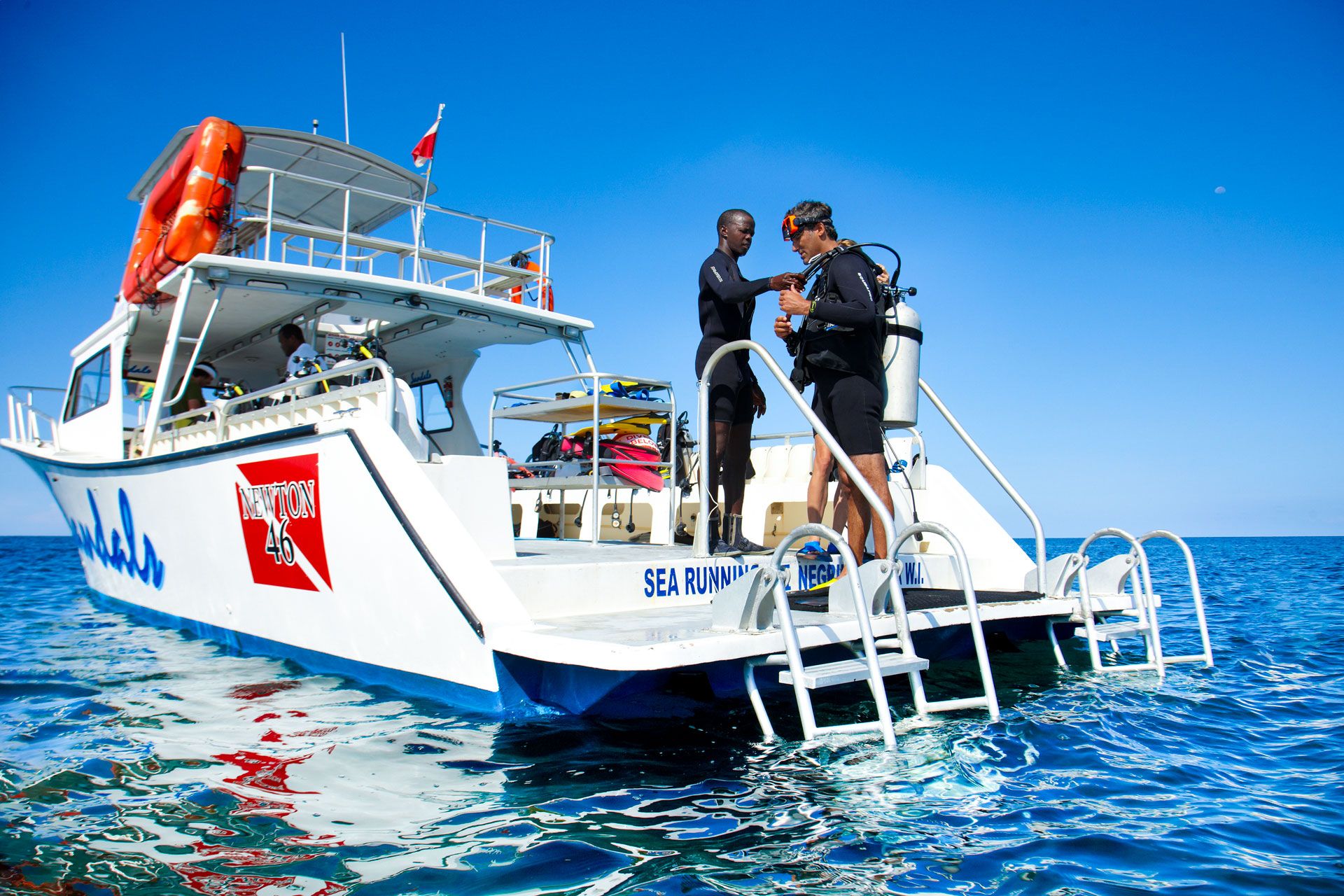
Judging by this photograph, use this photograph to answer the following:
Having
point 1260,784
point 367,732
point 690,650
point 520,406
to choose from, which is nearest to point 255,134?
point 520,406

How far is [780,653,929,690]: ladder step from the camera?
2848mm

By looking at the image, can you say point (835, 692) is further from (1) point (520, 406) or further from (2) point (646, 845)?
(1) point (520, 406)

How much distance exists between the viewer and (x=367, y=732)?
3.50 metres

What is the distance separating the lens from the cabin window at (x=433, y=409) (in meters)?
8.52

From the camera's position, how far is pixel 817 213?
4520 mm

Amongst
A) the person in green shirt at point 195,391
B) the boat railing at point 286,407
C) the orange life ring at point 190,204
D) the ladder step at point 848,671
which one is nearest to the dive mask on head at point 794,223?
the boat railing at point 286,407

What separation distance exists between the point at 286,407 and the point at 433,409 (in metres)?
3.49

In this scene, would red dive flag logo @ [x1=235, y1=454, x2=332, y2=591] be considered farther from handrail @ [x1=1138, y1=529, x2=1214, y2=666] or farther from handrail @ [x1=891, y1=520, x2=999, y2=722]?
handrail @ [x1=1138, y1=529, x2=1214, y2=666]

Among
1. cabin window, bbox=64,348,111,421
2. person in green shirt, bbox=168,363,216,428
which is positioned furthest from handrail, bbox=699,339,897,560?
cabin window, bbox=64,348,111,421

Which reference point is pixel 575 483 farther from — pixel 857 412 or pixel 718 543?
pixel 857 412

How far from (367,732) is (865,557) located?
2.65 m

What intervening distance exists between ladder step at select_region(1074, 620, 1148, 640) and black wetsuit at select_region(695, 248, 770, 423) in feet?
6.91

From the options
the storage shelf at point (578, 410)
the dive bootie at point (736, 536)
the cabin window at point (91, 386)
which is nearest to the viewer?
the dive bootie at point (736, 536)

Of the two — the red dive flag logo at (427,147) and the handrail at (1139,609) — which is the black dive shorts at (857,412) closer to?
the handrail at (1139,609)
